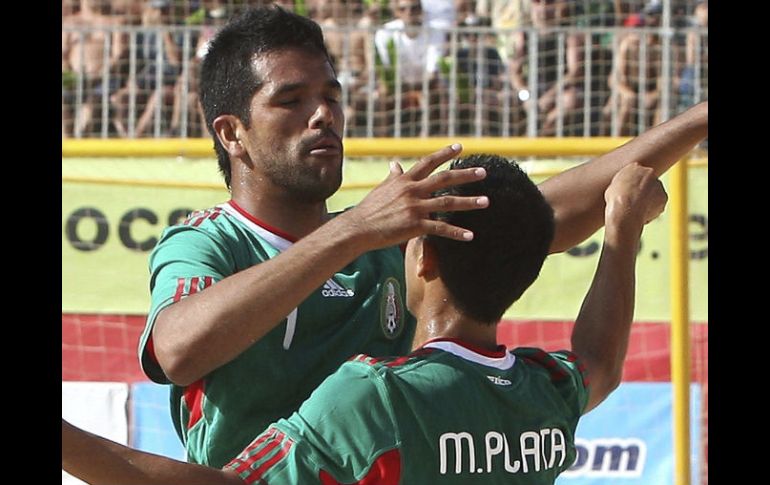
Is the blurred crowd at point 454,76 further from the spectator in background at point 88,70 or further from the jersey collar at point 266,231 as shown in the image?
the jersey collar at point 266,231

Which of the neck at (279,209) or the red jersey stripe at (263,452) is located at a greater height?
the neck at (279,209)

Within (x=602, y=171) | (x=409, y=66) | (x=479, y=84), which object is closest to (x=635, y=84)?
(x=479, y=84)

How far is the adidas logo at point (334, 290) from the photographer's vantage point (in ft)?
8.58

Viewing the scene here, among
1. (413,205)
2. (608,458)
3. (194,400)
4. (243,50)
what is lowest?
(608,458)

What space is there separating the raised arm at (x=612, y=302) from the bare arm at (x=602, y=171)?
282mm

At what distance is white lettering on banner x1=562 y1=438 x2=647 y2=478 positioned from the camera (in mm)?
5793

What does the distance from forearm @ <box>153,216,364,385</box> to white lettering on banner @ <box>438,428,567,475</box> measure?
357mm

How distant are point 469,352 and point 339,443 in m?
0.31

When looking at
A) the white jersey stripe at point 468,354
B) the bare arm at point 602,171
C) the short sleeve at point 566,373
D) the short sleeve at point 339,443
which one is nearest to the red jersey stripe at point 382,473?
the short sleeve at point 339,443

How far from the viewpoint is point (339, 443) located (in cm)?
200

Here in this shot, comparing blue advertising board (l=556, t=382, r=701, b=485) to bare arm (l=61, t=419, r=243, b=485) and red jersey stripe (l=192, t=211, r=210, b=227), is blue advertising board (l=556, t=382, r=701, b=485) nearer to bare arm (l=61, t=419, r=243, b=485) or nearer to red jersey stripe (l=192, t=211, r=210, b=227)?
red jersey stripe (l=192, t=211, r=210, b=227)

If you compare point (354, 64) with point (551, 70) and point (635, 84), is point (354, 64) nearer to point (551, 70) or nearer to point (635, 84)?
point (551, 70)

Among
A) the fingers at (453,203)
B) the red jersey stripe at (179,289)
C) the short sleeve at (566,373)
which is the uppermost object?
the fingers at (453,203)

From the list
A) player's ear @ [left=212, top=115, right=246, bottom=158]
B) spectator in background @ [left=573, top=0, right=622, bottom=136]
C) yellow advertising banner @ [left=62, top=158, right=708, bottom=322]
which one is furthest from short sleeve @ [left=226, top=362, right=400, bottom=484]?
spectator in background @ [left=573, top=0, right=622, bottom=136]
